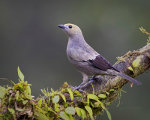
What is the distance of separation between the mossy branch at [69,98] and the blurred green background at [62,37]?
5578mm

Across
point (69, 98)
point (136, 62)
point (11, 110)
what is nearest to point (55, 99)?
point (69, 98)

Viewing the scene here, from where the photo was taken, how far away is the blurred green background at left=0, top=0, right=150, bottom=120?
36.4ft

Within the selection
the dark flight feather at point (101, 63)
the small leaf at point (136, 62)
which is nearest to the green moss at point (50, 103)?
the small leaf at point (136, 62)

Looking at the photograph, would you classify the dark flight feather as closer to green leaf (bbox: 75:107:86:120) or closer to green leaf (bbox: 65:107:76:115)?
green leaf (bbox: 75:107:86:120)

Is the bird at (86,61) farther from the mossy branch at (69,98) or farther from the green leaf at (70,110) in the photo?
the green leaf at (70,110)

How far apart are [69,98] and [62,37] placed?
25.3ft

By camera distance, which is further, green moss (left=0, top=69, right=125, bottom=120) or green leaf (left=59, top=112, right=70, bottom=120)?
green leaf (left=59, top=112, right=70, bottom=120)

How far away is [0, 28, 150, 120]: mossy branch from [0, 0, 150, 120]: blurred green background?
5.58 metres

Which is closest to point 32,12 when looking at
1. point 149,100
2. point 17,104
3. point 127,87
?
point 127,87

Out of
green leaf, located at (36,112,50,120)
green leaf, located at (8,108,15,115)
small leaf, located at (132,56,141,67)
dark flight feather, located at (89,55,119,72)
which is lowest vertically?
green leaf, located at (36,112,50,120)

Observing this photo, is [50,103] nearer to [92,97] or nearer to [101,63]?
[92,97]

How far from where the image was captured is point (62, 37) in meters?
12.2

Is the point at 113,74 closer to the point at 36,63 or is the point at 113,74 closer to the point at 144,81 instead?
the point at 144,81

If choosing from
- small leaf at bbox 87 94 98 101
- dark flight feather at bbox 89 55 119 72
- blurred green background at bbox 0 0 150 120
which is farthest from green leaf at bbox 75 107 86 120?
blurred green background at bbox 0 0 150 120
